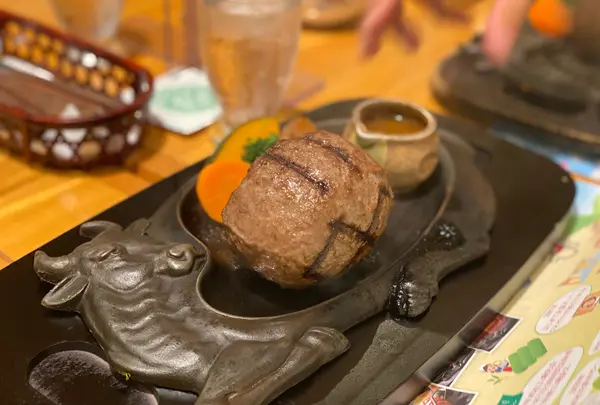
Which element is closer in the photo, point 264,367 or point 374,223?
→ point 264,367

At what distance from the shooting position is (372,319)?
1.00m

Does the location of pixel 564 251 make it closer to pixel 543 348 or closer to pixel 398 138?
pixel 543 348

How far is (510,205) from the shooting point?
1.30 metres

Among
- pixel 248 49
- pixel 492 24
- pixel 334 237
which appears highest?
pixel 492 24

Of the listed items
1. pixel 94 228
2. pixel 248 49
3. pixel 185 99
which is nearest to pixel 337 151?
pixel 94 228

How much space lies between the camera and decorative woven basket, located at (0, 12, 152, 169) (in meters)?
1.36

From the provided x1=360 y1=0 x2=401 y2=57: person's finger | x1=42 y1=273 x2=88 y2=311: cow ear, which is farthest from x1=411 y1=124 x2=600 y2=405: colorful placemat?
x1=360 y1=0 x2=401 y2=57: person's finger

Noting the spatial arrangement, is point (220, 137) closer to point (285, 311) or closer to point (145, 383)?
point (285, 311)

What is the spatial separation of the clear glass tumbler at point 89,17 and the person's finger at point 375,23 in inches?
31.3

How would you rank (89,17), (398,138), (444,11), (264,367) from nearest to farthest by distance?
(264,367), (398,138), (89,17), (444,11)

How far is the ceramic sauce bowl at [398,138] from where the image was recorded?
1.20 metres

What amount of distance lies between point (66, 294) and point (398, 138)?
0.65 metres

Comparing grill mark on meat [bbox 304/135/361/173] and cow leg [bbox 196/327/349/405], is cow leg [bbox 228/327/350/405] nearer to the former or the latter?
cow leg [bbox 196/327/349/405]

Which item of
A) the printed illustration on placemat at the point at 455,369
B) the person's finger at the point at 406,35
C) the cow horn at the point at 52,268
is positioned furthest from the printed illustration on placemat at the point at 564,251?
the cow horn at the point at 52,268
